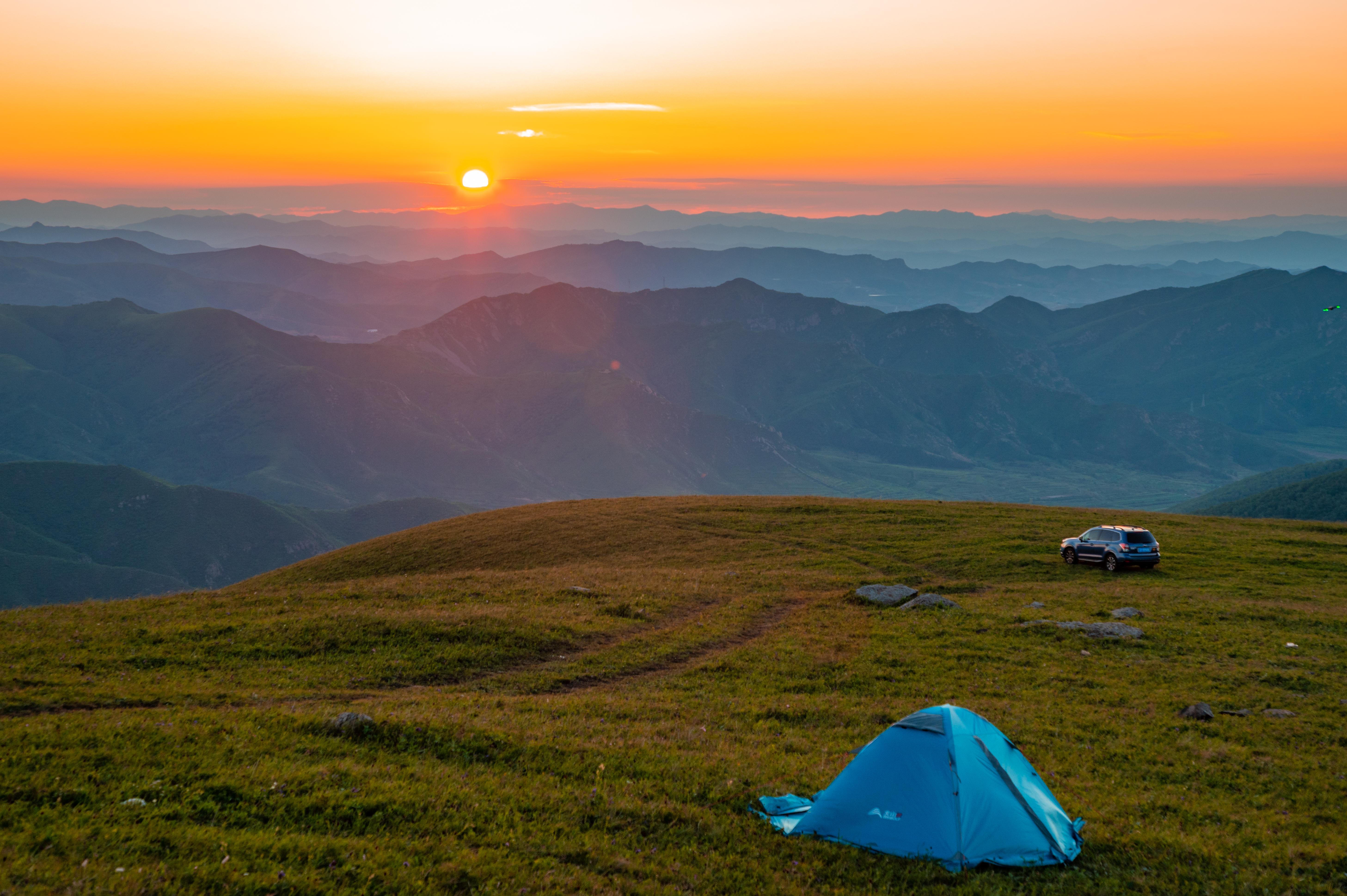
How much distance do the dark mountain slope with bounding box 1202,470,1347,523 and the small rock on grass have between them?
179 metres

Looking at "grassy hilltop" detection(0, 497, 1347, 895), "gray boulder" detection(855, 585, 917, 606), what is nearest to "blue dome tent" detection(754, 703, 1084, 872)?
"grassy hilltop" detection(0, 497, 1347, 895)

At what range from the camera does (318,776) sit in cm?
1530

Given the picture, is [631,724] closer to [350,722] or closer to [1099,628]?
[350,722]

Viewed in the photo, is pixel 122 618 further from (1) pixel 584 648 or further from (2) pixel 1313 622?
(2) pixel 1313 622

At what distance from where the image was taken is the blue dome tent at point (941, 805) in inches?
569

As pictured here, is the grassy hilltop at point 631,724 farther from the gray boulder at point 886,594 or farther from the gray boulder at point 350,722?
the gray boulder at point 886,594

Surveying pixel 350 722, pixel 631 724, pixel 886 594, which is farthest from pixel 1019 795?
pixel 886 594

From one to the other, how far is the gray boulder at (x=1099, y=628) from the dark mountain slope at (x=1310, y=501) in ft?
562

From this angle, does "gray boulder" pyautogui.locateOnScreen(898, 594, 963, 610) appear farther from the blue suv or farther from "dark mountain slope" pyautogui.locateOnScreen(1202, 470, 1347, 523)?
"dark mountain slope" pyautogui.locateOnScreen(1202, 470, 1347, 523)

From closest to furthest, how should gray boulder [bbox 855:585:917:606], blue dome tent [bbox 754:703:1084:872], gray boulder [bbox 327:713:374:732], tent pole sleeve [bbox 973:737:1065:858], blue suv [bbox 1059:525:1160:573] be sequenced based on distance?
1. blue dome tent [bbox 754:703:1084:872]
2. tent pole sleeve [bbox 973:737:1065:858]
3. gray boulder [bbox 327:713:374:732]
4. gray boulder [bbox 855:585:917:606]
5. blue suv [bbox 1059:525:1160:573]

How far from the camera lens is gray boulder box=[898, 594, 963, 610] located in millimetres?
33844

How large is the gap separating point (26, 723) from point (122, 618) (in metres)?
14.5

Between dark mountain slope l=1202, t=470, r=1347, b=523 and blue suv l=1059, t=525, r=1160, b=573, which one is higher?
blue suv l=1059, t=525, r=1160, b=573

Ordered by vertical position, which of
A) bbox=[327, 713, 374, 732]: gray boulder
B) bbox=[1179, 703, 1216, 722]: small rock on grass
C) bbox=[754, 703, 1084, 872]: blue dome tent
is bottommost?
bbox=[1179, 703, 1216, 722]: small rock on grass
